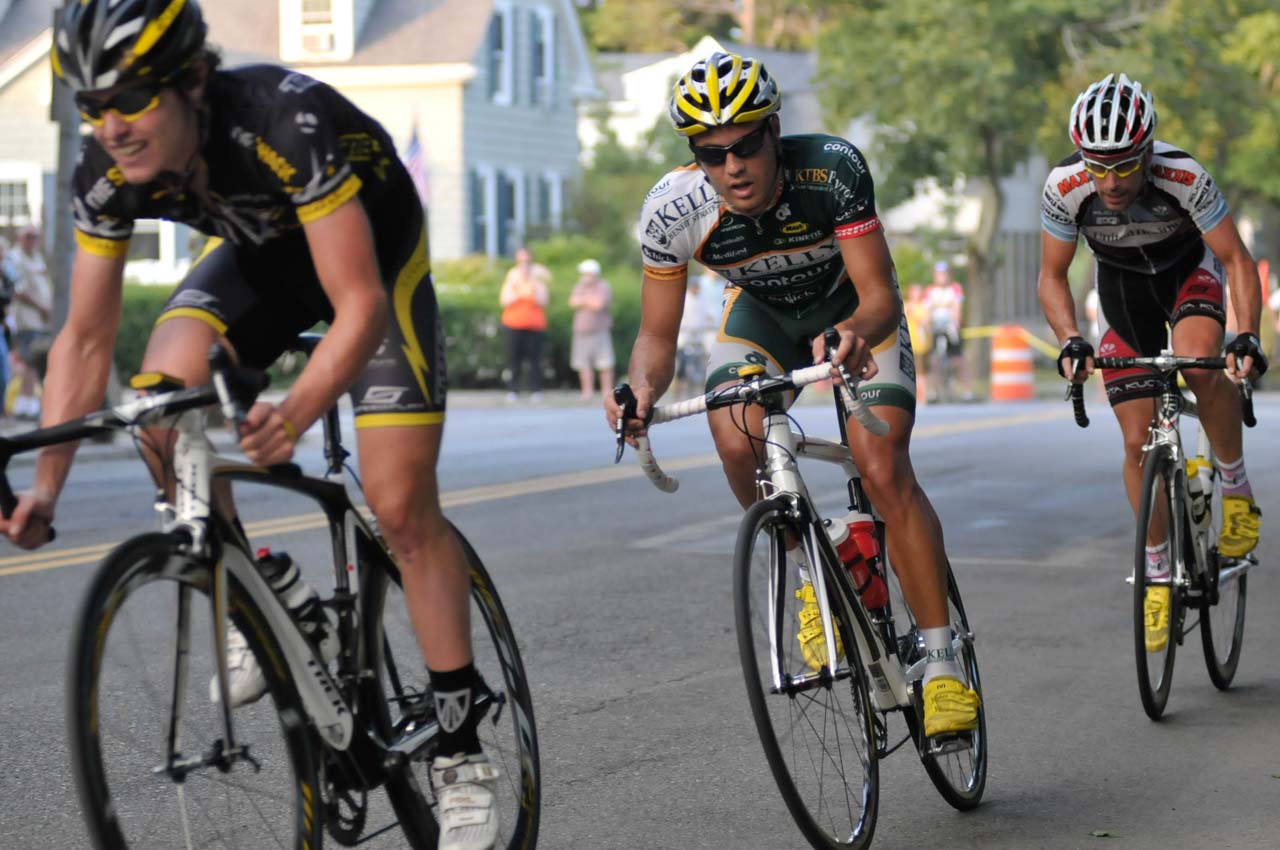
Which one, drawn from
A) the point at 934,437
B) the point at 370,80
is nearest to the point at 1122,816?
the point at 934,437

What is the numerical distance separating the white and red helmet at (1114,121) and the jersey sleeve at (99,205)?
3.72 metres

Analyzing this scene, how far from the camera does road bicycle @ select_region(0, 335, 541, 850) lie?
3607 mm

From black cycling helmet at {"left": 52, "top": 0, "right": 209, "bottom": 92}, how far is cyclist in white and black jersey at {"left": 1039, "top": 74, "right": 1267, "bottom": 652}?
386cm

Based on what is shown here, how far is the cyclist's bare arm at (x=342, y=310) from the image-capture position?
377 centimetres

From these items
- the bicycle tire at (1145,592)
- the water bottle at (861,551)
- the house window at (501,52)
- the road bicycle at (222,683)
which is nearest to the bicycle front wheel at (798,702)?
the water bottle at (861,551)

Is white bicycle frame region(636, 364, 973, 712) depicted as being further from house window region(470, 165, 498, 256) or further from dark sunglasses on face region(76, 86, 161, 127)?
house window region(470, 165, 498, 256)

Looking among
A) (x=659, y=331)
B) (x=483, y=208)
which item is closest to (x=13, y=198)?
(x=483, y=208)

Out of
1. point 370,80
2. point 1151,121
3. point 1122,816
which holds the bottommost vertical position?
point 1122,816

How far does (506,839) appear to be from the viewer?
4.52m

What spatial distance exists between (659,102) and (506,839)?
64798 mm

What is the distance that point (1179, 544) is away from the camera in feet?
23.0

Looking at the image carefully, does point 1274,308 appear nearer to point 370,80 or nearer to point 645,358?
point 370,80

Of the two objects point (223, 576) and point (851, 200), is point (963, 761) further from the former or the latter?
point (223, 576)

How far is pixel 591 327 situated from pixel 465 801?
79.1ft
